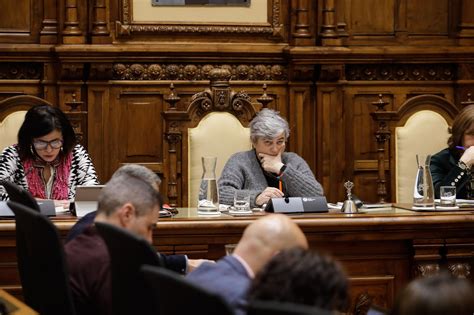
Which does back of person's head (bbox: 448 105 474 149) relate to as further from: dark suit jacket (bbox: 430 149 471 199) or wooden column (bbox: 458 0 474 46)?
wooden column (bbox: 458 0 474 46)

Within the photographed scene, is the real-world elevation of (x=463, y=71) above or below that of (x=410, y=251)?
above

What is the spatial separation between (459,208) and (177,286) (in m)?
2.99

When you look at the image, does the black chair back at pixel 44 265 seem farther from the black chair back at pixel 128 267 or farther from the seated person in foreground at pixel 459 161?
the seated person in foreground at pixel 459 161

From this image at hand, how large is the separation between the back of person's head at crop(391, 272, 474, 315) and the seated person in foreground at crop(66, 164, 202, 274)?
144 centimetres

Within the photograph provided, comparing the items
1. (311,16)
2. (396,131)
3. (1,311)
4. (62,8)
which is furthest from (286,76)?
(1,311)

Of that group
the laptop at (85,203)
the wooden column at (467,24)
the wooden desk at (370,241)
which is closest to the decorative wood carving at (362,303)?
the wooden desk at (370,241)

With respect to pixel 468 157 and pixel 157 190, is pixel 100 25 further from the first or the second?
pixel 157 190

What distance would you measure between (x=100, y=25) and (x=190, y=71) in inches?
25.3

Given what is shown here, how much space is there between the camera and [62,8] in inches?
247

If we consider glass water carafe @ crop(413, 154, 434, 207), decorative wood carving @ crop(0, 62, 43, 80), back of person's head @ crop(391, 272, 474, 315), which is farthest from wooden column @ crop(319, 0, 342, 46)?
back of person's head @ crop(391, 272, 474, 315)

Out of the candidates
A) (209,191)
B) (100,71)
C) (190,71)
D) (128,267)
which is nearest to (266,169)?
(209,191)

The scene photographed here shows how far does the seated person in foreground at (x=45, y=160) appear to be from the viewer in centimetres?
492

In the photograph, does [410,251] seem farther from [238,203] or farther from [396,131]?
[396,131]

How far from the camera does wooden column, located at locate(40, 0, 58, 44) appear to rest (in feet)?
20.4
